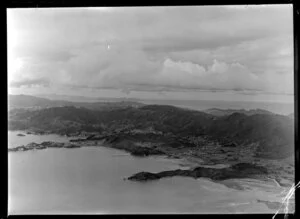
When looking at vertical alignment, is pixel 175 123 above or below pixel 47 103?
below

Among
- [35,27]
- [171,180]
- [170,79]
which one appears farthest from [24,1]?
[171,180]

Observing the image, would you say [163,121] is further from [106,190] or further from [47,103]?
[47,103]

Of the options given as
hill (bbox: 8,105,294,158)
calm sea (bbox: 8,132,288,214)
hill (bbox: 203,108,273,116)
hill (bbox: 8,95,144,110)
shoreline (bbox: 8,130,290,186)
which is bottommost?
calm sea (bbox: 8,132,288,214)

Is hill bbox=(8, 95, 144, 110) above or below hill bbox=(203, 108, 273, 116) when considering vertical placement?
above

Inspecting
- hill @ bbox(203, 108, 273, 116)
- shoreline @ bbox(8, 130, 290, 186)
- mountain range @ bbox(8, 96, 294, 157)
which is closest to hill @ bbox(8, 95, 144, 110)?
mountain range @ bbox(8, 96, 294, 157)

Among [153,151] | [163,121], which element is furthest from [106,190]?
[163,121]

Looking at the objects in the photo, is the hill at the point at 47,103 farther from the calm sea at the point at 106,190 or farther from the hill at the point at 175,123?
the calm sea at the point at 106,190

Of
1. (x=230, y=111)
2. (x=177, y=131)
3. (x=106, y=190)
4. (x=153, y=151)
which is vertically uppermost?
(x=230, y=111)

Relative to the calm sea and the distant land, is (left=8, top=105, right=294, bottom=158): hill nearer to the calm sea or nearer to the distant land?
the distant land

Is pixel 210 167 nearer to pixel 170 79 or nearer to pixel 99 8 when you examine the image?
pixel 170 79
